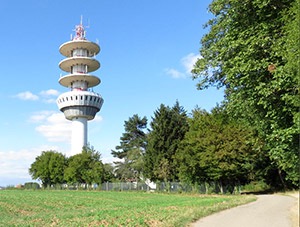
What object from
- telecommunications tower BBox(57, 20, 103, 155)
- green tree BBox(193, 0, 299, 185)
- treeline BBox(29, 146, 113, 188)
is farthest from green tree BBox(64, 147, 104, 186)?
green tree BBox(193, 0, 299, 185)

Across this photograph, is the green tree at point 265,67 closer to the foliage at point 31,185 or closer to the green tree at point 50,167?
the green tree at point 50,167

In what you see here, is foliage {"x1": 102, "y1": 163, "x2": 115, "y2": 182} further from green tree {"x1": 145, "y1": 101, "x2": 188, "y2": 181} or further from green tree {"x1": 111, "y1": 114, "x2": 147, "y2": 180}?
green tree {"x1": 145, "y1": 101, "x2": 188, "y2": 181}

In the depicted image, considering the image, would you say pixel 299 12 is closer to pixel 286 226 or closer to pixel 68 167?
pixel 286 226

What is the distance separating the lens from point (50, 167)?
77625mm

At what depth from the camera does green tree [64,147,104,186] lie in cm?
7069

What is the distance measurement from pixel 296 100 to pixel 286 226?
513cm

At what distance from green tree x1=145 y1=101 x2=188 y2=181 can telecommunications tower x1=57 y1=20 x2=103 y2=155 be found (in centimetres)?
2785

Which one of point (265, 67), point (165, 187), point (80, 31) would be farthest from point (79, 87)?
point (265, 67)

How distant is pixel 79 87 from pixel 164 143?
35.4m

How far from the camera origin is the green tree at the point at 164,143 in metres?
57.4

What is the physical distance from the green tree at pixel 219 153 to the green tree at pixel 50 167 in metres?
38.7

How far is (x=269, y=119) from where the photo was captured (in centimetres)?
1506

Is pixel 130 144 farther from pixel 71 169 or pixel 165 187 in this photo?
pixel 165 187

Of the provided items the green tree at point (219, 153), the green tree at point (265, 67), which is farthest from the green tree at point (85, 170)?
the green tree at point (265, 67)
